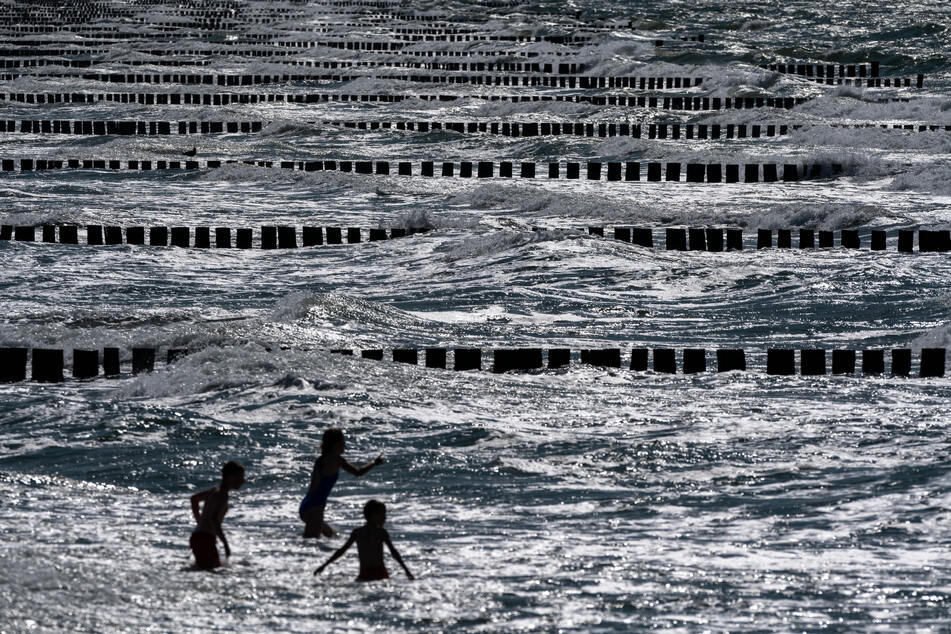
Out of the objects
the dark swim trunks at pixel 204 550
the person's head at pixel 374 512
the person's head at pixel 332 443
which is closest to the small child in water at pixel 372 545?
the person's head at pixel 374 512

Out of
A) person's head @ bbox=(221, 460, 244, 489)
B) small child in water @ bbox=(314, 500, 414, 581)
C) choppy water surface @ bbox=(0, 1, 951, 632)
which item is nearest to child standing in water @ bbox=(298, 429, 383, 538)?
choppy water surface @ bbox=(0, 1, 951, 632)

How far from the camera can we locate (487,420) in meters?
11.9

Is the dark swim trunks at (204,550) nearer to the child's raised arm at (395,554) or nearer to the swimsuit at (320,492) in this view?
the swimsuit at (320,492)

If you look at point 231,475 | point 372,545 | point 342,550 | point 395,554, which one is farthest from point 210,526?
point 395,554

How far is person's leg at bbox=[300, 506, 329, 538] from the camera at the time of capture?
30.2 feet

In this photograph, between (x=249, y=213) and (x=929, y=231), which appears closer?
(x=929, y=231)

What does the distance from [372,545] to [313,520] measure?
33.5 inches

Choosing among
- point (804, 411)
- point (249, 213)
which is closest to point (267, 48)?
point (249, 213)

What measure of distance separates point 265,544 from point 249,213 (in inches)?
545

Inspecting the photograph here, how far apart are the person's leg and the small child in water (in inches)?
26.3

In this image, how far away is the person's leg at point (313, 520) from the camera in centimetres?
922

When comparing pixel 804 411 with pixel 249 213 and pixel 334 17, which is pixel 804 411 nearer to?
pixel 249 213

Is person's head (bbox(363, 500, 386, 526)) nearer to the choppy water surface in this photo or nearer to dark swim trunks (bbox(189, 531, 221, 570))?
the choppy water surface

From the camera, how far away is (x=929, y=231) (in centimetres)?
1872
